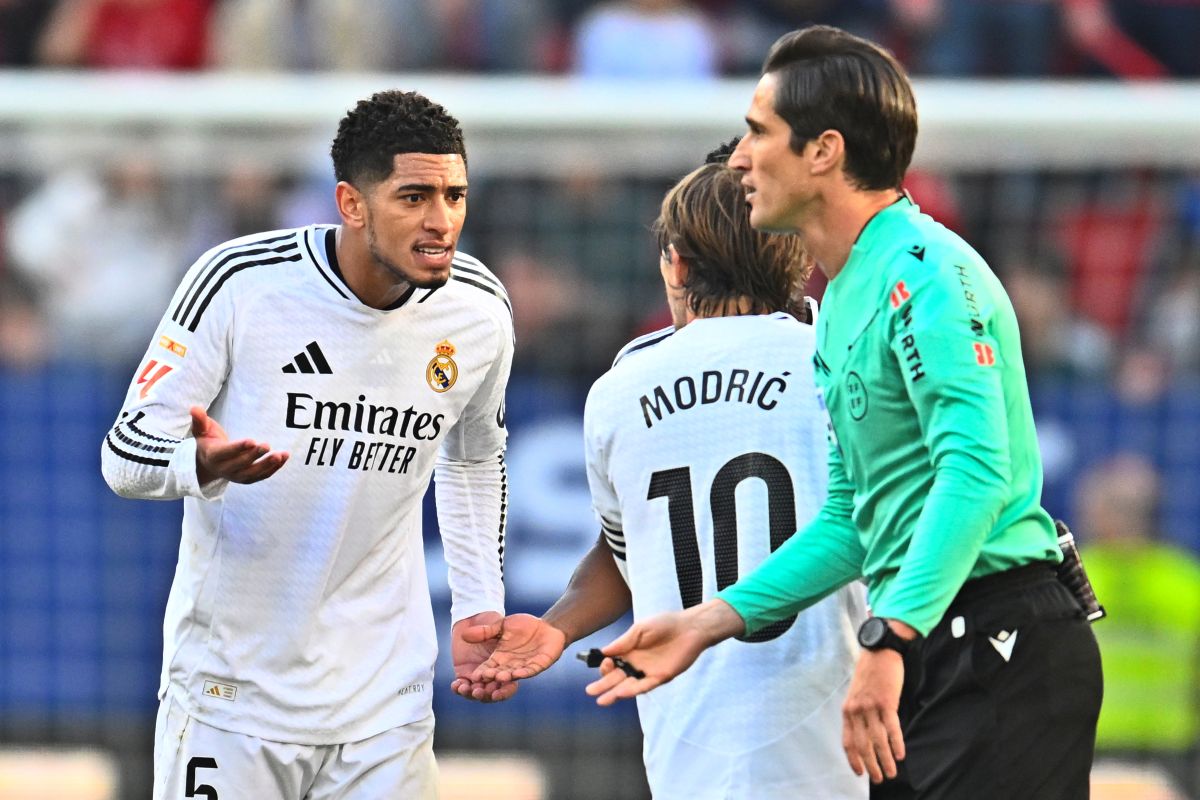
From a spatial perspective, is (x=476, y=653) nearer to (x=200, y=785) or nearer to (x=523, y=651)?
(x=523, y=651)

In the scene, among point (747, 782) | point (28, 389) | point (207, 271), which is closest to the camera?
point (747, 782)

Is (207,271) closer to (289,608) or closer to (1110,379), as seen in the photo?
(289,608)

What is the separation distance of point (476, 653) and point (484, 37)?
5.31m

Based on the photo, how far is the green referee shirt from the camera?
11.0ft

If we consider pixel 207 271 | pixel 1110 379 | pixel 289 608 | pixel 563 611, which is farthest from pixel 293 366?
pixel 1110 379

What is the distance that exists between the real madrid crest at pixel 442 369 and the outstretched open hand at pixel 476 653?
61 cm

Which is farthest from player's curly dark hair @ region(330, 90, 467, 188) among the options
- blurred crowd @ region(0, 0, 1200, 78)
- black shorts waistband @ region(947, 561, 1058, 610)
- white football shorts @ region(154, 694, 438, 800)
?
blurred crowd @ region(0, 0, 1200, 78)

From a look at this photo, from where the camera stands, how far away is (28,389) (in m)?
8.15

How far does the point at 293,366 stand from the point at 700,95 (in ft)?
13.2

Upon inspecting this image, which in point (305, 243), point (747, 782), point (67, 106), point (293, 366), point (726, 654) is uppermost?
point (67, 106)

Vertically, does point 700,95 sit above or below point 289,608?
above

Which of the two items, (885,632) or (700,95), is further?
(700,95)

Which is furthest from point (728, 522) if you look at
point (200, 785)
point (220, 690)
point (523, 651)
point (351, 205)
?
point (200, 785)

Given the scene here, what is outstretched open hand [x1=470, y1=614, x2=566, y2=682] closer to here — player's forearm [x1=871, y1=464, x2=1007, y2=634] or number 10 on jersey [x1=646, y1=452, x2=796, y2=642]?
number 10 on jersey [x1=646, y1=452, x2=796, y2=642]
